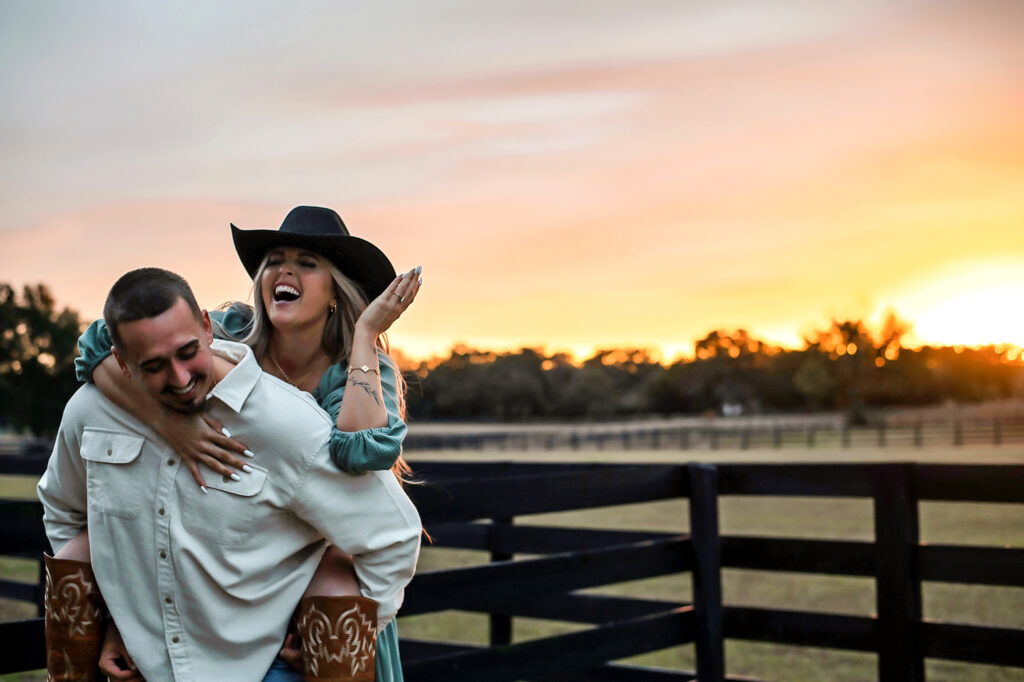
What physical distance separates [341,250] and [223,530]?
72cm

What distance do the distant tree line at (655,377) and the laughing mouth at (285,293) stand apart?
50.2 m

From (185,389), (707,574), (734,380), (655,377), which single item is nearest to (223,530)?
(185,389)

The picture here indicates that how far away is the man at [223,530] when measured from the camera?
1.91m

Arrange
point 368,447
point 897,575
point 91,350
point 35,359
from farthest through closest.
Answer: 1. point 35,359
2. point 897,575
3. point 91,350
4. point 368,447

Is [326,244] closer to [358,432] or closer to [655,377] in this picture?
[358,432]

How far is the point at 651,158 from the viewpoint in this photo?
54.3 ft

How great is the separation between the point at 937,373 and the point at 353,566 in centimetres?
6768

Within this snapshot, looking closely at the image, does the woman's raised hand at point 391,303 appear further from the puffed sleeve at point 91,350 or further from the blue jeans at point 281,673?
the blue jeans at point 281,673

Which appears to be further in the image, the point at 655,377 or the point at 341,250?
the point at 655,377

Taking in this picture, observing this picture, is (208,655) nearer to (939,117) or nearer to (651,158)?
(651,158)

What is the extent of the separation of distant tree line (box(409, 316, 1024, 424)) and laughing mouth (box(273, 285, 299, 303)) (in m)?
54.5

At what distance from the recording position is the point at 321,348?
234 cm

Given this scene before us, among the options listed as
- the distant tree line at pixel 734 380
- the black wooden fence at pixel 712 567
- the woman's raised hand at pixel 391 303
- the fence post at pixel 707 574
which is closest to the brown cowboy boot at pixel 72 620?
the woman's raised hand at pixel 391 303

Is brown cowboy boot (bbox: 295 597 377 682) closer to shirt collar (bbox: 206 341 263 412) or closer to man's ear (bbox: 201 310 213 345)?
shirt collar (bbox: 206 341 263 412)
